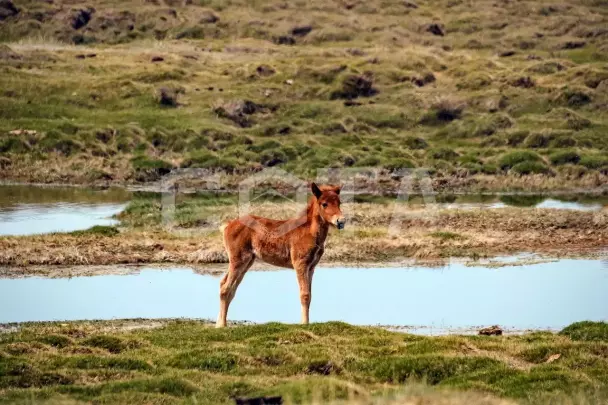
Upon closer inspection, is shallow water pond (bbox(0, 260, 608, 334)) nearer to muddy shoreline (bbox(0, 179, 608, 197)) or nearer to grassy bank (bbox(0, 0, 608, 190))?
muddy shoreline (bbox(0, 179, 608, 197))

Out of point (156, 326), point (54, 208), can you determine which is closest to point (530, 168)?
point (54, 208)

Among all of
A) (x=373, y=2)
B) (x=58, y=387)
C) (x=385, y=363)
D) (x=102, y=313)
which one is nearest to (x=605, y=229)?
(x=102, y=313)

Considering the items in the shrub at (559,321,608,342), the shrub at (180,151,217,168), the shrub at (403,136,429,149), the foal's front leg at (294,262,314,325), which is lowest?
the shrub at (559,321,608,342)

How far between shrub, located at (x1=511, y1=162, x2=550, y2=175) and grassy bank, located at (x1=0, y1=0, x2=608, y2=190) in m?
0.09

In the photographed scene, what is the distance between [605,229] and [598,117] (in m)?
36.7

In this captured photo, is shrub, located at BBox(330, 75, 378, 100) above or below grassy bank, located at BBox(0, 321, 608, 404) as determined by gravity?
above

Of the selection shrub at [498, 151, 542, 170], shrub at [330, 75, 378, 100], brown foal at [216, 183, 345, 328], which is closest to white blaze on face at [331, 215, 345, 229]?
brown foal at [216, 183, 345, 328]

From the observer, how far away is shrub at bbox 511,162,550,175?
6475 centimetres

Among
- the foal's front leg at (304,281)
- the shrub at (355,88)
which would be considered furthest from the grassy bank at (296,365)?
the shrub at (355,88)

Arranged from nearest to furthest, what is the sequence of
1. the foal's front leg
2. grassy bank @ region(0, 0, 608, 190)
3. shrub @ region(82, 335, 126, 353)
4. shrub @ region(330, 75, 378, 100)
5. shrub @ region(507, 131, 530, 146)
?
shrub @ region(82, 335, 126, 353)
the foal's front leg
grassy bank @ region(0, 0, 608, 190)
shrub @ region(507, 131, 530, 146)
shrub @ region(330, 75, 378, 100)

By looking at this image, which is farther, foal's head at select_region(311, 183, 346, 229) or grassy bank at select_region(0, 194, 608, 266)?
grassy bank at select_region(0, 194, 608, 266)

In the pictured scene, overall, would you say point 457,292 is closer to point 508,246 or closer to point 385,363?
point 508,246

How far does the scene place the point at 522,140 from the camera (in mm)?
72812

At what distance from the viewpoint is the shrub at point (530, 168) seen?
6475 centimetres
